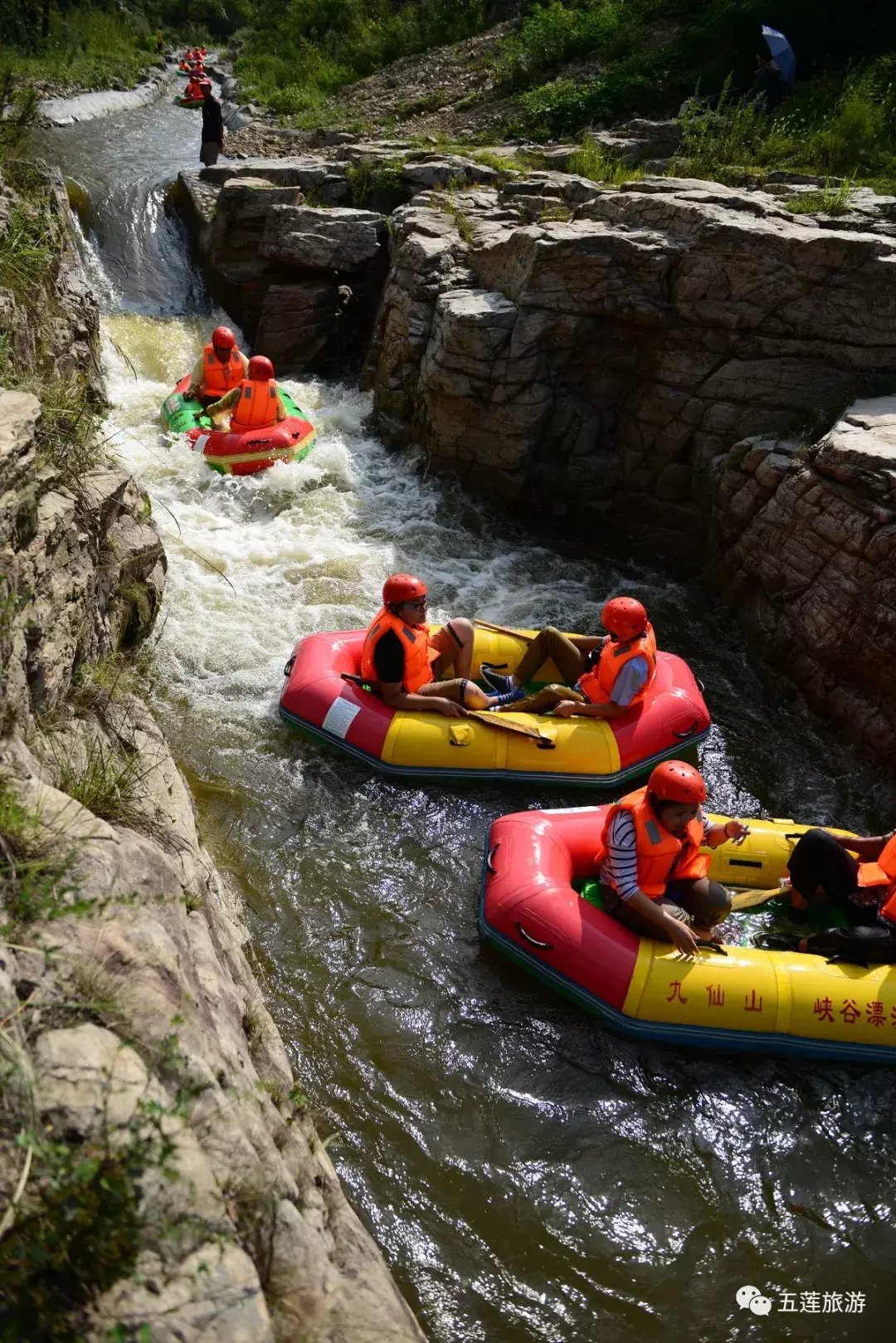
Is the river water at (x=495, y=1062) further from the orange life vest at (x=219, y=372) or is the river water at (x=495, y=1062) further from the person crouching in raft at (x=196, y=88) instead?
the person crouching in raft at (x=196, y=88)

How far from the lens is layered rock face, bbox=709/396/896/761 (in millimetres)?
6820

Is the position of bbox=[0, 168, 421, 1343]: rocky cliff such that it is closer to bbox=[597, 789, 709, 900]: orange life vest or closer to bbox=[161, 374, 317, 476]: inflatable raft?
bbox=[597, 789, 709, 900]: orange life vest

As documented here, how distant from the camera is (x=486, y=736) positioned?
6.34 meters

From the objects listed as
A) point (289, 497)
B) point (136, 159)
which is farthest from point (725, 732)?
point (136, 159)

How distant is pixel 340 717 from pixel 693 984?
275cm

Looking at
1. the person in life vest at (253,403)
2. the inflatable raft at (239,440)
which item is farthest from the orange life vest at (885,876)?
the person in life vest at (253,403)

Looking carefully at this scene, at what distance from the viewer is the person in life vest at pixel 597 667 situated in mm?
6217

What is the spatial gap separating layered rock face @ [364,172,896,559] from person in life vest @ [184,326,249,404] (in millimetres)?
1736

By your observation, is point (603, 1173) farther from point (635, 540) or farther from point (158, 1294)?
point (635, 540)

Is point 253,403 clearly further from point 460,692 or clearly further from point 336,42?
point 336,42

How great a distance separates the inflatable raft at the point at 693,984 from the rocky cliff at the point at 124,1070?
163 cm

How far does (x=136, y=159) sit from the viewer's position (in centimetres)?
1573

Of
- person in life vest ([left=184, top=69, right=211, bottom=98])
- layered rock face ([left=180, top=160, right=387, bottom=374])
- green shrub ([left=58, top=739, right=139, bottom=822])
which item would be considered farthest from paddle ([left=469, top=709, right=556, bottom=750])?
person in life vest ([left=184, top=69, right=211, bottom=98])

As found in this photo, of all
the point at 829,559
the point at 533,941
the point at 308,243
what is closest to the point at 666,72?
the point at 308,243
